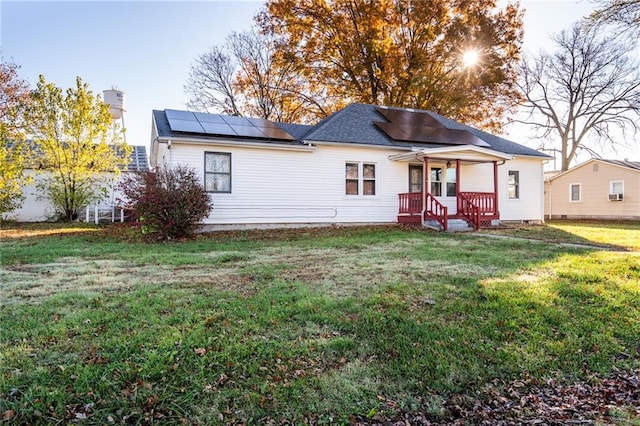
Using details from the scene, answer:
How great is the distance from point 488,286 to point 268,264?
3.43 metres

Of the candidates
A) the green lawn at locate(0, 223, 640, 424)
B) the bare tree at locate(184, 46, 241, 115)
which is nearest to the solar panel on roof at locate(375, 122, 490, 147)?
the green lawn at locate(0, 223, 640, 424)

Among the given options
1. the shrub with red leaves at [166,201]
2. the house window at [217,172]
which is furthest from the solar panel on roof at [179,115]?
the shrub with red leaves at [166,201]

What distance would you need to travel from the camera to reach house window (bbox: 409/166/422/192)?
14.3m

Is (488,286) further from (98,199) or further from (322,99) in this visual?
(322,99)

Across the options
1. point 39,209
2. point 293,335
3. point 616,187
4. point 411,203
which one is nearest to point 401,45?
point 411,203

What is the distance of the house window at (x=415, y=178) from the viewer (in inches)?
563

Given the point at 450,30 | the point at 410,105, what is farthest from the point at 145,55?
the point at 450,30

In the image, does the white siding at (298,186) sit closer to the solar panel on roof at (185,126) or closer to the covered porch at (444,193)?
the solar panel on roof at (185,126)

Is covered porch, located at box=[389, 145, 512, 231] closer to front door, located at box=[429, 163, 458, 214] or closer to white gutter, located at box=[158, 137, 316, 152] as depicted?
front door, located at box=[429, 163, 458, 214]

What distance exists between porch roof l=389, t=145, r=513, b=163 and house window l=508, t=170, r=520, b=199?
8.61 feet

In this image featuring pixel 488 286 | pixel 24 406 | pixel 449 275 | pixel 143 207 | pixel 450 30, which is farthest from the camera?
pixel 450 30

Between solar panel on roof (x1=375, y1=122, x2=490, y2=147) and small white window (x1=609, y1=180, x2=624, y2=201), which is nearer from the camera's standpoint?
solar panel on roof (x1=375, y1=122, x2=490, y2=147)

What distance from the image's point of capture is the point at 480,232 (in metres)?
12.1

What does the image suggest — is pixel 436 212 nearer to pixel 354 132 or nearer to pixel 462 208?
pixel 462 208
